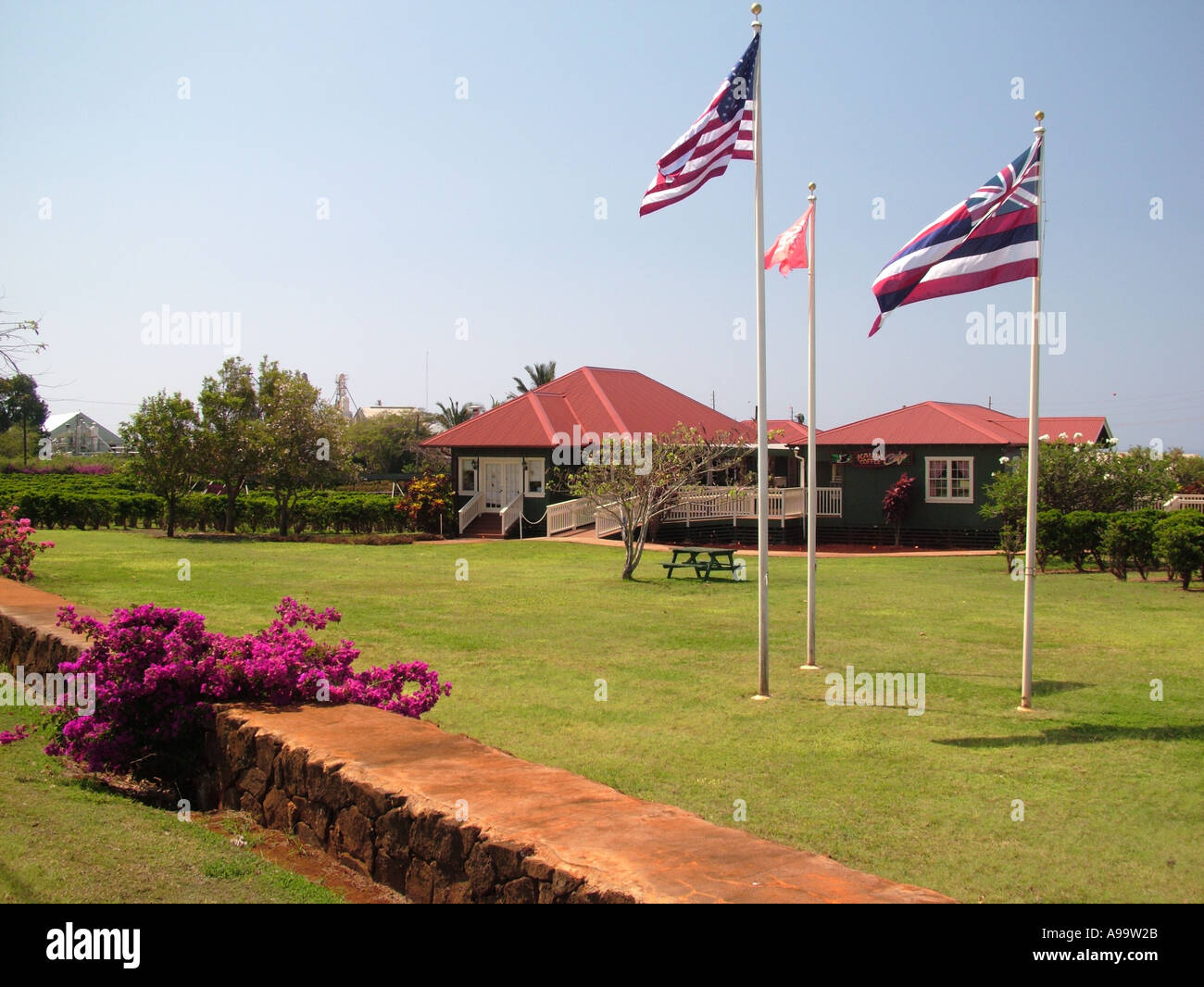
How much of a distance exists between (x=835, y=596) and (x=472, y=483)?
1850cm

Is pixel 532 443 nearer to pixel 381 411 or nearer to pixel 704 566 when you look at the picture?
pixel 704 566

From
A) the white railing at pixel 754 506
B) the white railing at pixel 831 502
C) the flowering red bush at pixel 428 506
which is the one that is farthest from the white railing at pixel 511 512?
the white railing at pixel 831 502

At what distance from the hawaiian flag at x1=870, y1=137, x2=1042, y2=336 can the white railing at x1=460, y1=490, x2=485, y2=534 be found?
→ 24.5m

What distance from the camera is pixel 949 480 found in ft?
103

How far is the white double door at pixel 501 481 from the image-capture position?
33.5 meters

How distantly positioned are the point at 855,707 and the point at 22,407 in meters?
70.8

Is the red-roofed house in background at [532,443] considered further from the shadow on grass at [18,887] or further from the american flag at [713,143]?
the shadow on grass at [18,887]

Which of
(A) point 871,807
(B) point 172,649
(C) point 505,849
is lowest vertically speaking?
(A) point 871,807

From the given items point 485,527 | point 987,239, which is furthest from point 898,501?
point 987,239

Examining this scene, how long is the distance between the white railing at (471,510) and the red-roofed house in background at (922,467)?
1085 cm
